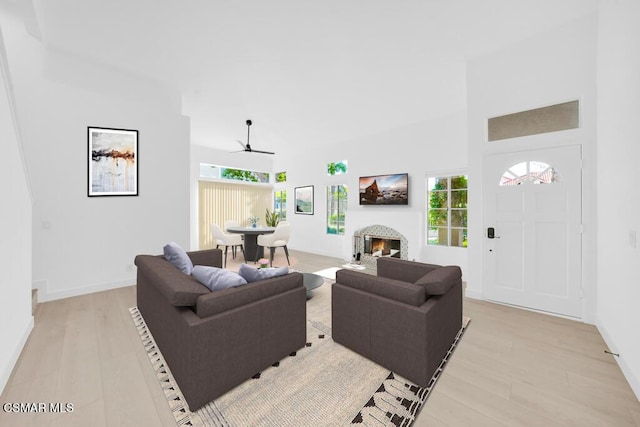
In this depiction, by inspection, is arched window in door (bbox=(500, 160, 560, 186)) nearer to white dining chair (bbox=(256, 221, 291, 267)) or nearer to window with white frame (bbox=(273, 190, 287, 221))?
white dining chair (bbox=(256, 221, 291, 267))

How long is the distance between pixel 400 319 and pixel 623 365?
1865 millimetres

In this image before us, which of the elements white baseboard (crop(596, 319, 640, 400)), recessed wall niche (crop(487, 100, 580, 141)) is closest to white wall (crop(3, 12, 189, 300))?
recessed wall niche (crop(487, 100, 580, 141))

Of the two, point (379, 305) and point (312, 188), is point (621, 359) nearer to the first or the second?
point (379, 305)

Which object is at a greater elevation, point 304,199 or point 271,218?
point 304,199

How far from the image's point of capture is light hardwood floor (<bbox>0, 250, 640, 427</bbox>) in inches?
61.9

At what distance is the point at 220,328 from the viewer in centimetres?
166

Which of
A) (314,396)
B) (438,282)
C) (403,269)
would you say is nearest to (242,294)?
(314,396)

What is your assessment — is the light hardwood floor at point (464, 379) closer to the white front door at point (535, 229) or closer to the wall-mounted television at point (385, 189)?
the white front door at point (535, 229)

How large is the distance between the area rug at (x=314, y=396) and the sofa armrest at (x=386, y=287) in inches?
22.6

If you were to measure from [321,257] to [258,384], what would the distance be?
490 cm

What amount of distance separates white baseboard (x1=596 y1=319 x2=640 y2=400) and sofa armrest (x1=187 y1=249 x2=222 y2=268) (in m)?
4.01

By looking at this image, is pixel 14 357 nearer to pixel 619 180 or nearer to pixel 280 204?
pixel 619 180

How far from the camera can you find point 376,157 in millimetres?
5926

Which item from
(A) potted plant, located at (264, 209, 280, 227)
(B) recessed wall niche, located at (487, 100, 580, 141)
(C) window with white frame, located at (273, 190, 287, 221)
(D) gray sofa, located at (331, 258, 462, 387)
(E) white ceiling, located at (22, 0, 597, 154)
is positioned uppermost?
(E) white ceiling, located at (22, 0, 597, 154)
